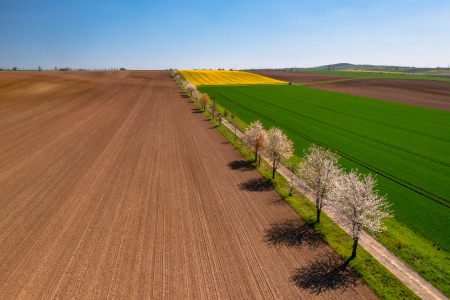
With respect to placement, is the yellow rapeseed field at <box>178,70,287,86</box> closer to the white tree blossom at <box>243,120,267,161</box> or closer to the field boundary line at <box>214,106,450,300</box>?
the white tree blossom at <box>243,120,267,161</box>

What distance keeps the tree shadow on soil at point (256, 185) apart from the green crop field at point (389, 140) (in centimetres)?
1159

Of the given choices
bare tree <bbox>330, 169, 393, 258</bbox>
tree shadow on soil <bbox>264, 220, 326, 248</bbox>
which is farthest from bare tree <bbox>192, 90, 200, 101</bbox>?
bare tree <bbox>330, 169, 393, 258</bbox>

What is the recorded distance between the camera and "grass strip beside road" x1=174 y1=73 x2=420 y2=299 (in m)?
13.5

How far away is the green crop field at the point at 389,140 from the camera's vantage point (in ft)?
69.5

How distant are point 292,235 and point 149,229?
12.5 meters

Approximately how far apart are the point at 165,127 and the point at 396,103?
79594 millimetres

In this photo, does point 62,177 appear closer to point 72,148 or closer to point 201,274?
point 72,148

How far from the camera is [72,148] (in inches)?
1390

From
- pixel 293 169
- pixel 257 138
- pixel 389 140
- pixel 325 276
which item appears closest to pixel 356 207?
pixel 325 276

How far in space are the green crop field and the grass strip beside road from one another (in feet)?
21.3

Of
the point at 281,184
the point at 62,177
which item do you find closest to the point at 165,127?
the point at 62,177

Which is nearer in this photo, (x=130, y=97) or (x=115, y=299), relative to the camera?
(x=115, y=299)

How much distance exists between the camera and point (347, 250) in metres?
16.8

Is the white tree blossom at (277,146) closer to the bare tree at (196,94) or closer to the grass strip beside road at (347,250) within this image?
the grass strip beside road at (347,250)
